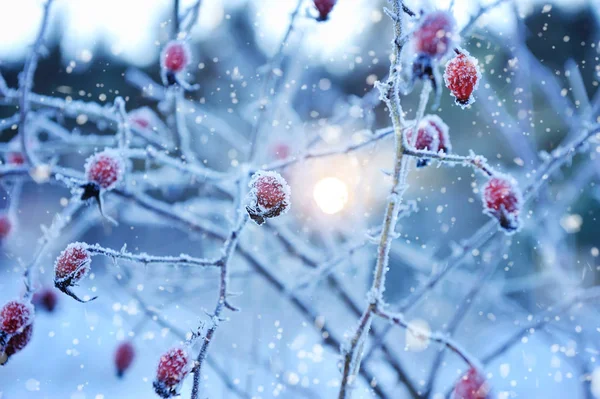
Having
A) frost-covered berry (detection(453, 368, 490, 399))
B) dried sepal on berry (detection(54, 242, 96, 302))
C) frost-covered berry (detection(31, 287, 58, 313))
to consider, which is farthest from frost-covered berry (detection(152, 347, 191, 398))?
frost-covered berry (detection(31, 287, 58, 313))

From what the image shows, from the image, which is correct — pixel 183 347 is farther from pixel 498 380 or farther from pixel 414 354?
pixel 414 354

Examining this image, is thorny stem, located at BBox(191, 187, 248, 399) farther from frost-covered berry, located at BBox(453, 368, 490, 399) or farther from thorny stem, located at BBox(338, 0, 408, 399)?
frost-covered berry, located at BBox(453, 368, 490, 399)

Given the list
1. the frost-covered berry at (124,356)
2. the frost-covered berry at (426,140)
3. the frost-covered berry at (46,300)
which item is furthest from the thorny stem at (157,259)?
the frost-covered berry at (46,300)

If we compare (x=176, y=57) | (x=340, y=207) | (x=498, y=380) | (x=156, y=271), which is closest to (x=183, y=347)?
(x=176, y=57)

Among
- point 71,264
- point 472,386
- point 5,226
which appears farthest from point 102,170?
point 5,226

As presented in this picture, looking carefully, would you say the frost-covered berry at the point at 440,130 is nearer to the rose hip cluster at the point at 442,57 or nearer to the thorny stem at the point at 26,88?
the rose hip cluster at the point at 442,57

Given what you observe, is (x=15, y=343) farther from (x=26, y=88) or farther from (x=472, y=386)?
(x=472, y=386)
